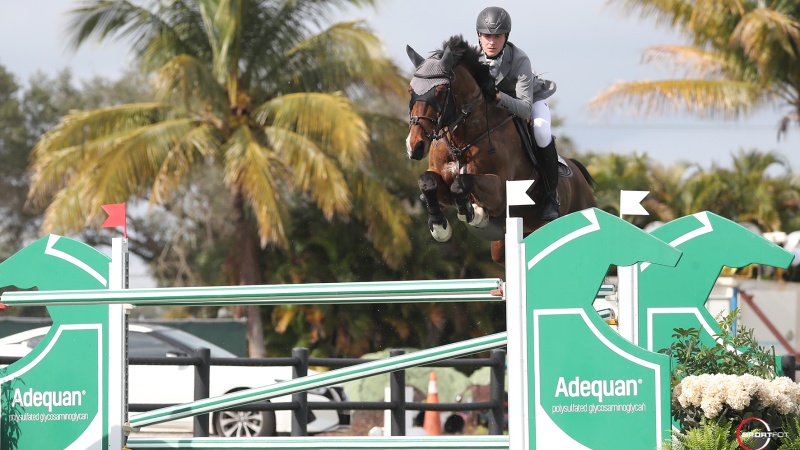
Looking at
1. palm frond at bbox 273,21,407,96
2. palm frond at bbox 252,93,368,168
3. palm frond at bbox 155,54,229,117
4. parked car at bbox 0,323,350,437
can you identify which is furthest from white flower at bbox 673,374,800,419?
palm frond at bbox 273,21,407,96

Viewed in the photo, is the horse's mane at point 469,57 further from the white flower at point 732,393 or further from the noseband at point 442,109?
the white flower at point 732,393

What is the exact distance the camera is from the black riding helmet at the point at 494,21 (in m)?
5.49

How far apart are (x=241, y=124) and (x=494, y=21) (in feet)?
30.8

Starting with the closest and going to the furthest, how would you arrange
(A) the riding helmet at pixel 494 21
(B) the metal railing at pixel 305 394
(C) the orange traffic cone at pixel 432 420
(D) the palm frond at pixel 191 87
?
1. (A) the riding helmet at pixel 494 21
2. (B) the metal railing at pixel 305 394
3. (C) the orange traffic cone at pixel 432 420
4. (D) the palm frond at pixel 191 87

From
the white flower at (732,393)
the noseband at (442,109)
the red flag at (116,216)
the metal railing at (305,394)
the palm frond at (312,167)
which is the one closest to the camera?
the white flower at (732,393)

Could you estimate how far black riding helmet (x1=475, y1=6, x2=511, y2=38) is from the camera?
549cm

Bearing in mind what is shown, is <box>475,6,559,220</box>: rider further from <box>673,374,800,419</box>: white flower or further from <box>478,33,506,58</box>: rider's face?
<box>673,374,800,419</box>: white flower

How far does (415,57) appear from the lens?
5.59m

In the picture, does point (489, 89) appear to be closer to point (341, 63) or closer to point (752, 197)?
point (341, 63)

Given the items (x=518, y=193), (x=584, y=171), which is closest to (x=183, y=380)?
(x=584, y=171)

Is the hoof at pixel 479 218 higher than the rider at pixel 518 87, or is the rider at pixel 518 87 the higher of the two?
the rider at pixel 518 87

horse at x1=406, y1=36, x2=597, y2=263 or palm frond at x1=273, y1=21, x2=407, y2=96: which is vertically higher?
palm frond at x1=273, y1=21, x2=407, y2=96

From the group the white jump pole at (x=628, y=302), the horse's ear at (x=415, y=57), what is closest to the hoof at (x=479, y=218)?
the horse's ear at (x=415, y=57)

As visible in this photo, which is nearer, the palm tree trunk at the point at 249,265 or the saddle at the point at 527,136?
the saddle at the point at 527,136
